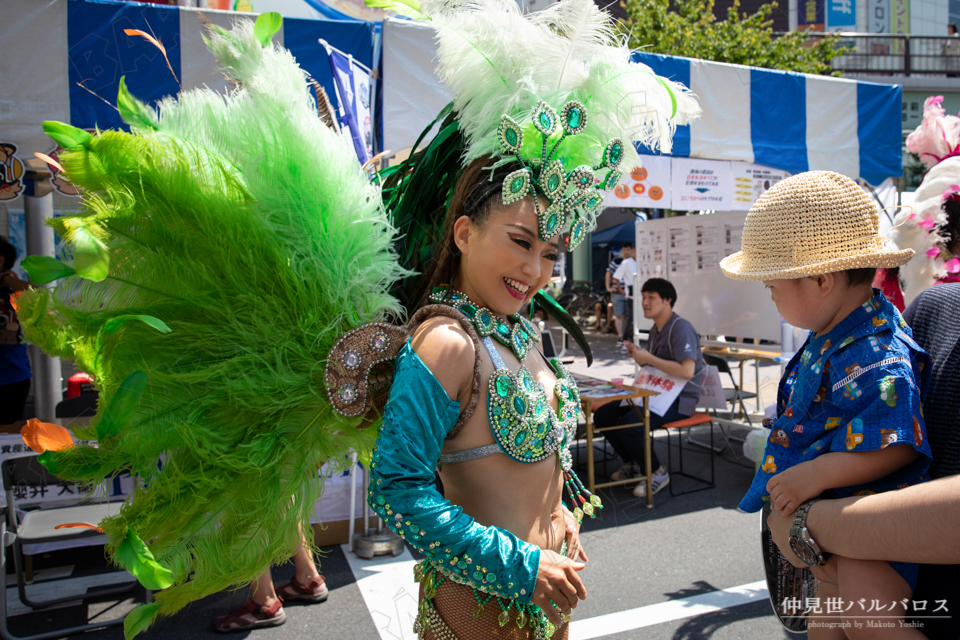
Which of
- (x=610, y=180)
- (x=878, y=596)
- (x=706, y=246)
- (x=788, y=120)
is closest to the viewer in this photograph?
(x=878, y=596)

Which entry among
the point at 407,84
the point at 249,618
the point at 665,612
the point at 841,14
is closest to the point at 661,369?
the point at 665,612

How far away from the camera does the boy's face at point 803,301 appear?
1341 millimetres

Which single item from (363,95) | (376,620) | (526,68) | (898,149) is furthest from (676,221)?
(526,68)

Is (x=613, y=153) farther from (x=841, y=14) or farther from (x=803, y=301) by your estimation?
(x=841, y=14)

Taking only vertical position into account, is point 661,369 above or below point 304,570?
above

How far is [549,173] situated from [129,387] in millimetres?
1003

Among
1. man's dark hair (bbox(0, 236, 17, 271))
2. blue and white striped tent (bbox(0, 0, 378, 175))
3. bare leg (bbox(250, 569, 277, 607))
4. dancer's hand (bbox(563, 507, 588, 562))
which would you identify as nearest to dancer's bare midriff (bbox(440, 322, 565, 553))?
dancer's hand (bbox(563, 507, 588, 562))

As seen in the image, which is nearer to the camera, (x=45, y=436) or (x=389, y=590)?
(x=45, y=436)

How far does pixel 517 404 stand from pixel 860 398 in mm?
706

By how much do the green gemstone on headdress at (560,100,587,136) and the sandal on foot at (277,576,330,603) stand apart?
2.80 meters

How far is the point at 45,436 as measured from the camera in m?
1.23

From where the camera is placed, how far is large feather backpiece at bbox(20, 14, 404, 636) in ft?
3.95

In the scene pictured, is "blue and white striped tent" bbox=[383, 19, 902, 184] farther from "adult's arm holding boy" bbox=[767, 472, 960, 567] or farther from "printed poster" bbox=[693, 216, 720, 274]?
"adult's arm holding boy" bbox=[767, 472, 960, 567]

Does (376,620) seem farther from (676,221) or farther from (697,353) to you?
(676,221)
